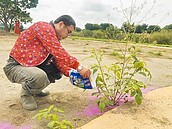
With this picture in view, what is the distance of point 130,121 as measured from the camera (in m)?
2.18

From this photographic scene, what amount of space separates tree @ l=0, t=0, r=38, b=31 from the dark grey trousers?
18978 millimetres

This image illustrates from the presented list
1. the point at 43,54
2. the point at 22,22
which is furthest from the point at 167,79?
the point at 22,22

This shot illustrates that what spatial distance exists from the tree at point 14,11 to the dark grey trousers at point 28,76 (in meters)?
19.0

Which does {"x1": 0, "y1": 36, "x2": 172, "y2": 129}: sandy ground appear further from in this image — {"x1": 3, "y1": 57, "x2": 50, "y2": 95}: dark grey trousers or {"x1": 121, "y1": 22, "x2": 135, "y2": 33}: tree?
{"x1": 121, "y1": 22, "x2": 135, "y2": 33}: tree

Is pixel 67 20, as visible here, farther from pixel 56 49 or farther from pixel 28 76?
pixel 28 76

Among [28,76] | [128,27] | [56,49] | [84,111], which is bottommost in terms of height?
[84,111]

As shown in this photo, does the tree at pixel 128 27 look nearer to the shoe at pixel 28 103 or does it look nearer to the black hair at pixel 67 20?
the black hair at pixel 67 20

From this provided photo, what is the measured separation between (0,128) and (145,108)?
134cm

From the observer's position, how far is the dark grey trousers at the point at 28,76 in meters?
2.34

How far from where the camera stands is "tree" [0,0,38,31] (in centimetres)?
2083

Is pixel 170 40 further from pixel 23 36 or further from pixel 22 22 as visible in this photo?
pixel 23 36

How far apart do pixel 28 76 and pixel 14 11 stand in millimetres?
20308

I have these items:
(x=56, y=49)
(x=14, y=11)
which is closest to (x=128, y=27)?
(x=56, y=49)

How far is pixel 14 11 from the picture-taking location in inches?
842
